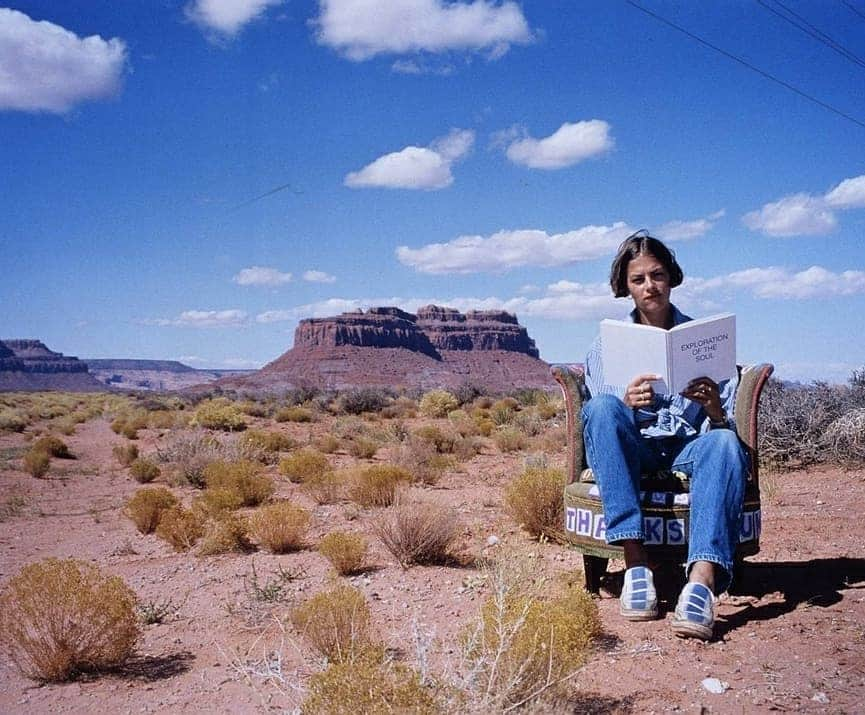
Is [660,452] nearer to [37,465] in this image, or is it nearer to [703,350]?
[703,350]

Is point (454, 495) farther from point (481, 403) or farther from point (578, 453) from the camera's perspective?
point (481, 403)

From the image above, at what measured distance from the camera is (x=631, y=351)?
10.3 ft

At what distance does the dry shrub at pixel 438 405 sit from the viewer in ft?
71.4

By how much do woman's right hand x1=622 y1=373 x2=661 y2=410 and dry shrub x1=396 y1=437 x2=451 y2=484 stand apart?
5619 mm

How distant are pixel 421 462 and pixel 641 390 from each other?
7120 mm

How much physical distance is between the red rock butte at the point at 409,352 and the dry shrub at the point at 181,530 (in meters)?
68.0

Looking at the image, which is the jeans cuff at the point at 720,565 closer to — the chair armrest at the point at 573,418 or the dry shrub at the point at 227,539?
the chair armrest at the point at 573,418

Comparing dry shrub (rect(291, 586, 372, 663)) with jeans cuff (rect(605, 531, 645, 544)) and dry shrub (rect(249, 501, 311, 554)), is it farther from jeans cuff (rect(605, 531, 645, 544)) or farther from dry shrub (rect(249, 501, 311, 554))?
dry shrub (rect(249, 501, 311, 554))

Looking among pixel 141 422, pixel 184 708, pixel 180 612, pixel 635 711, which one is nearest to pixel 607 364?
pixel 635 711

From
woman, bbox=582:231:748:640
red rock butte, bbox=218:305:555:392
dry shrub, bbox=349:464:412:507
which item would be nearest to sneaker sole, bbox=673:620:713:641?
woman, bbox=582:231:748:640

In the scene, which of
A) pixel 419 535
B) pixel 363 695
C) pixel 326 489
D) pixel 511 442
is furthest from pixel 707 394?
pixel 511 442

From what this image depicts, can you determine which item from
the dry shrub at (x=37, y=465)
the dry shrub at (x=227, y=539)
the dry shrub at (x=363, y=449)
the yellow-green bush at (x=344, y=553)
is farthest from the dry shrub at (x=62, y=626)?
the dry shrub at (x=37, y=465)

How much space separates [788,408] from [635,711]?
7.27 meters

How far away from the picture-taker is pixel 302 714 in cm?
203
